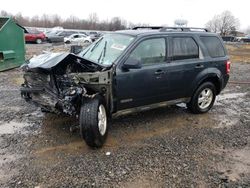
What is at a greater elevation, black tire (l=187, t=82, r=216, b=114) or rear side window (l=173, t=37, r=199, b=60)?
rear side window (l=173, t=37, r=199, b=60)

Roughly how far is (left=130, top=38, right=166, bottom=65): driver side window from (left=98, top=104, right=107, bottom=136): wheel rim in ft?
3.52

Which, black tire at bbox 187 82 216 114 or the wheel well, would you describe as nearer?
black tire at bbox 187 82 216 114

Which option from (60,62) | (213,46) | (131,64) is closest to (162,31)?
(131,64)

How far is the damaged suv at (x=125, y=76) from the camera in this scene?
4.56 metres

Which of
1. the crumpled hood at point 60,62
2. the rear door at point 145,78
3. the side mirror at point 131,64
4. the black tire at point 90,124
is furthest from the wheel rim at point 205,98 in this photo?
the black tire at point 90,124

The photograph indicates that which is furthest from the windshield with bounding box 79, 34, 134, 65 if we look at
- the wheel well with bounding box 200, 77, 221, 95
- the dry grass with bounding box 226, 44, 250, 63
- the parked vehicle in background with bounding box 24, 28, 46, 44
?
the parked vehicle in background with bounding box 24, 28, 46, 44

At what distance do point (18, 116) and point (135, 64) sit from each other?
2766 mm

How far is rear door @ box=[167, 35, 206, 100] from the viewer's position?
18.2ft

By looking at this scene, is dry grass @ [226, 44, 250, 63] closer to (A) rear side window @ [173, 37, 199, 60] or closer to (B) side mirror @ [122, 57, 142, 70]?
(A) rear side window @ [173, 37, 199, 60]

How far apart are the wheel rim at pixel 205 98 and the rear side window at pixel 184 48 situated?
856 millimetres

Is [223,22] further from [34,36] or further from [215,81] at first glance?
[215,81]

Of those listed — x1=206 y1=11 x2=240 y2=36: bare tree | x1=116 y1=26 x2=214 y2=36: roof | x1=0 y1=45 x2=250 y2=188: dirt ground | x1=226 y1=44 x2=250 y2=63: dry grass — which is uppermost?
x1=206 y1=11 x2=240 y2=36: bare tree

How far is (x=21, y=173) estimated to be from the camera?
3818 mm

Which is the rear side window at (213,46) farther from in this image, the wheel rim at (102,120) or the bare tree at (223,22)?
the bare tree at (223,22)
